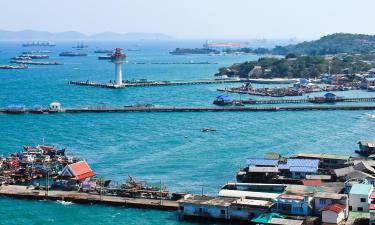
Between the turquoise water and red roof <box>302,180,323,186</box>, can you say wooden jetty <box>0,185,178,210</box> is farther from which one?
red roof <box>302,180,323,186</box>

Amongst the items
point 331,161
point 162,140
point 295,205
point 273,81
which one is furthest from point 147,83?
point 295,205

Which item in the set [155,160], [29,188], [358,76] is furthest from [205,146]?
[358,76]

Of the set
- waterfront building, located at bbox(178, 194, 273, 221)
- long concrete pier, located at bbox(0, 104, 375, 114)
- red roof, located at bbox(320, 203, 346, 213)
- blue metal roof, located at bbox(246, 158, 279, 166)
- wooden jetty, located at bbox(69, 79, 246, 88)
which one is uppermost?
wooden jetty, located at bbox(69, 79, 246, 88)

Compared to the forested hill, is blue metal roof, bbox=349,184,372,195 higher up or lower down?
lower down

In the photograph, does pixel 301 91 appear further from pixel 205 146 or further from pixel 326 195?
pixel 326 195

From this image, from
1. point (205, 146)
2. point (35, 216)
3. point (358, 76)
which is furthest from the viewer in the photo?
point (358, 76)

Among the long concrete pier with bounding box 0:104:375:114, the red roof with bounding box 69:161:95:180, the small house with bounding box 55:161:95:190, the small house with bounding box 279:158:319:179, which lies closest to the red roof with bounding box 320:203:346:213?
the small house with bounding box 279:158:319:179
